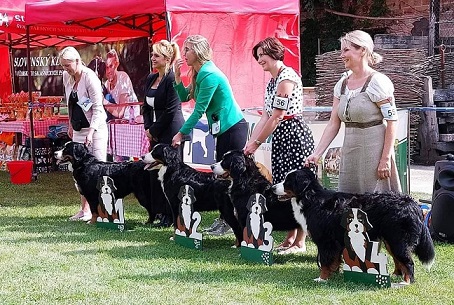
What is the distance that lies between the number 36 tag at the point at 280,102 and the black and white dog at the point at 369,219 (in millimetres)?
630

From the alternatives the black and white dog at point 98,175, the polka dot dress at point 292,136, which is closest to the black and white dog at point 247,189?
the polka dot dress at point 292,136

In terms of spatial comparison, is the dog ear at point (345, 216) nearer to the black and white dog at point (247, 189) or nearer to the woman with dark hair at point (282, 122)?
the black and white dog at point (247, 189)

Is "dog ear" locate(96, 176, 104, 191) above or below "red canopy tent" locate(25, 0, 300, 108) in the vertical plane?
below

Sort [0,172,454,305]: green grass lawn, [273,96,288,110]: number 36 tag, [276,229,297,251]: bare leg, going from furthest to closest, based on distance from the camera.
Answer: [276,229,297,251]: bare leg, [273,96,288,110]: number 36 tag, [0,172,454,305]: green grass lawn

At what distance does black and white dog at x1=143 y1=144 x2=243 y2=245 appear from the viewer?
5.81 meters

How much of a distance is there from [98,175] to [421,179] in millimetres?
4863

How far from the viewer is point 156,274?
4.84 m

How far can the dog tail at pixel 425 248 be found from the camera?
14.1 feet

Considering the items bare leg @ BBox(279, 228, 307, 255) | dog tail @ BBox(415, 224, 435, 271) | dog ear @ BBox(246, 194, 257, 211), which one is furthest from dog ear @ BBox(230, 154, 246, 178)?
dog tail @ BBox(415, 224, 435, 271)

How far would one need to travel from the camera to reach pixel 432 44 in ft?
41.0

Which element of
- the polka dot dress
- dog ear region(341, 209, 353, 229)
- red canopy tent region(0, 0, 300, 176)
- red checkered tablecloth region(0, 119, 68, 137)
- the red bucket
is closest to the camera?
dog ear region(341, 209, 353, 229)

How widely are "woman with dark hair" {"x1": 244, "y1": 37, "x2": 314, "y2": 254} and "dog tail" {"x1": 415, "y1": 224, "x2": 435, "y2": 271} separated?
1.14m

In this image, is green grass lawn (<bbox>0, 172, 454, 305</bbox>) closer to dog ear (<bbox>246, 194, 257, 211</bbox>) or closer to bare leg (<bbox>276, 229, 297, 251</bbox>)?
bare leg (<bbox>276, 229, 297, 251</bbox>)

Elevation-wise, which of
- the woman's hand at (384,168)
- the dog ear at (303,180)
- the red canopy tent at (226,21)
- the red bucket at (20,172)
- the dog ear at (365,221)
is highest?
the red canopy tent at (226,21)
